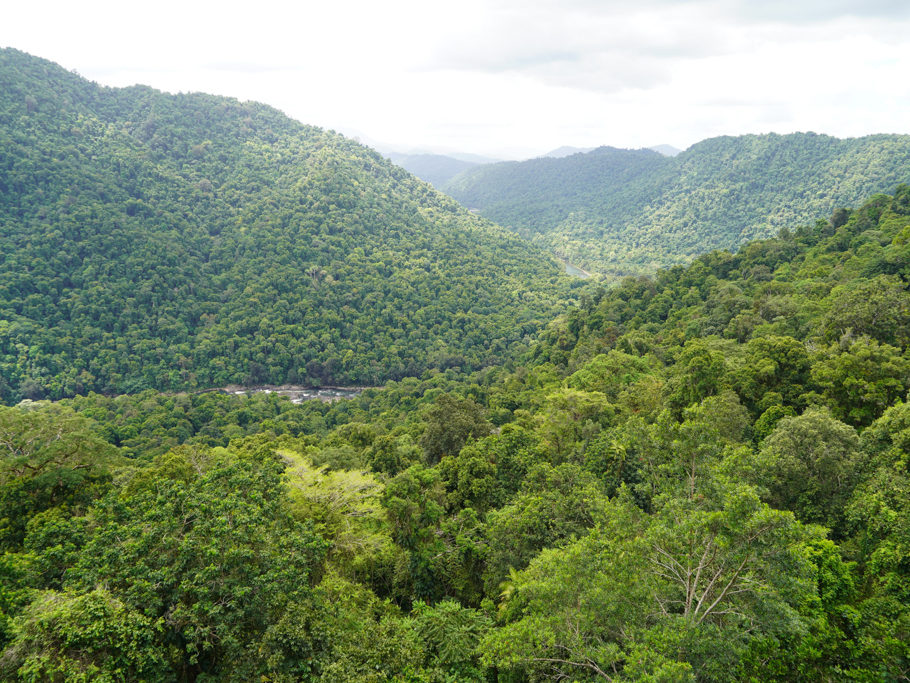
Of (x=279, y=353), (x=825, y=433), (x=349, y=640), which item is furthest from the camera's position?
(x=279, y=353)

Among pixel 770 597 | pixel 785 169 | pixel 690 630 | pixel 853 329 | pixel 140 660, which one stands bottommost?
pixel 140 660

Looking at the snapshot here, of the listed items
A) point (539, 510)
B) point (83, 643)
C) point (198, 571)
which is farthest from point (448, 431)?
point (83, 643)

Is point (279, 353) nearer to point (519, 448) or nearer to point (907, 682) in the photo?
point (519, 448)

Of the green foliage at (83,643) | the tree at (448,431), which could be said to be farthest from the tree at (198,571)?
the tree at (448,431)

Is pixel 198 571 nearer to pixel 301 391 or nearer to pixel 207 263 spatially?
pixel 301 391

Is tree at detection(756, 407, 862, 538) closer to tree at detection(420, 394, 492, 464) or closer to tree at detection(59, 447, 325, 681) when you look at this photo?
tree at detection(59, 447, 325, 681)

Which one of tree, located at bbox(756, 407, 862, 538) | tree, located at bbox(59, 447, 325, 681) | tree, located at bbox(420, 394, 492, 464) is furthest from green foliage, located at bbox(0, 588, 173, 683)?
tree, located at bbox(420, 394, 492, 464)

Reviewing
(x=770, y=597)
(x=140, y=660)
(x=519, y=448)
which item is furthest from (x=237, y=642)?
(x=519, y=448)
